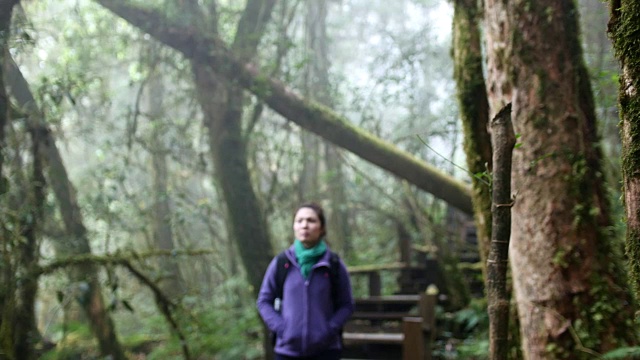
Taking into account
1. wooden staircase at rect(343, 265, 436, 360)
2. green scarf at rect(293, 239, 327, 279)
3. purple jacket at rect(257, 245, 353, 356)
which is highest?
green scarf at rect(293, 239, 327, 279)

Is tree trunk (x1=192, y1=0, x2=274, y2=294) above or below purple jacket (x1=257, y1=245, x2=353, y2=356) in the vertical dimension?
above

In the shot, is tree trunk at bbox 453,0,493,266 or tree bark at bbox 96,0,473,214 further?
tree bark at bbox 96,0,473,214

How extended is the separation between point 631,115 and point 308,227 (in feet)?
8.34

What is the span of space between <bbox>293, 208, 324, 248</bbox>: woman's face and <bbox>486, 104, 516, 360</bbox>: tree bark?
1.88 m

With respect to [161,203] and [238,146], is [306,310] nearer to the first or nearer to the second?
[238,146]

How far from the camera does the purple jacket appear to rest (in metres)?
3.33

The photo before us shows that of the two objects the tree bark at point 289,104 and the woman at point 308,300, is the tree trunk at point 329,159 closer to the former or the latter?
the tree bark at point 289,104

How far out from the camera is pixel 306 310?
133 inches

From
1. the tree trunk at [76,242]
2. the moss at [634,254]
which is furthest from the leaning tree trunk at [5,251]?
the moss at [634,254]

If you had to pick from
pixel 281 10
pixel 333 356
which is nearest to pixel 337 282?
pixel 333 356

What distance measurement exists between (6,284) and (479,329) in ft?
19.4

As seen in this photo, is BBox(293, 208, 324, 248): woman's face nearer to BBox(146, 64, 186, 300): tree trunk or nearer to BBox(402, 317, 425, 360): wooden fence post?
BBox(402, 317, 425, 360): wooden fence post

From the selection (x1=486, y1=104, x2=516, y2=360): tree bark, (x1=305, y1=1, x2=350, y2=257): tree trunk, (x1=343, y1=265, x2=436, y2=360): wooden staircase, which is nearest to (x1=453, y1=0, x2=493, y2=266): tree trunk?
(x1=343, y1=265, x2=436, y2=360): wooden staircase

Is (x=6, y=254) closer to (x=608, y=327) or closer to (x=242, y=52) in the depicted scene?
(x=608, y=327)
